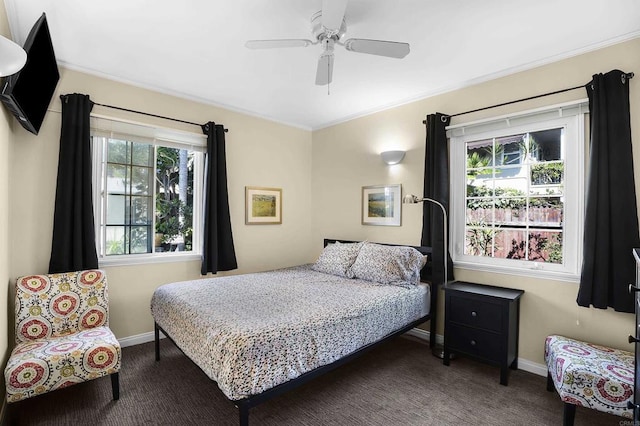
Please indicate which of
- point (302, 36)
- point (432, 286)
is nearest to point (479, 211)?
point (432, 286)

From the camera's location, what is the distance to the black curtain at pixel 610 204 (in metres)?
2.29

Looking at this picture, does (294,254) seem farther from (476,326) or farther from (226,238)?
(476,326)

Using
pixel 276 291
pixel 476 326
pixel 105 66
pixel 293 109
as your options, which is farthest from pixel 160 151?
pixel 476 326

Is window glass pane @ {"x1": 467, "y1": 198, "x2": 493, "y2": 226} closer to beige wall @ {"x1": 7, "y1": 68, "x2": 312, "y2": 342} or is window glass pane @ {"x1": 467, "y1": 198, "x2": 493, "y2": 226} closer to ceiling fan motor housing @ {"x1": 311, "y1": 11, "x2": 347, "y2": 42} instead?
ceiling fan motor housing @ {"x1": 311, "y1": 11, "x2": 347, "y2": 42}

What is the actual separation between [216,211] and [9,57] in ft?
8.02

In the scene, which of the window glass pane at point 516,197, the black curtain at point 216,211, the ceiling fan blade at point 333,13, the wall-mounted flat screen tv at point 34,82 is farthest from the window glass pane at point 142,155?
the window glass pane at point 516,197

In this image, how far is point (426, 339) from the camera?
3496 millimetres

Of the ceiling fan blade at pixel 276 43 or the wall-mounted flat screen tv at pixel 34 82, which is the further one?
the ceiling fan blade at pixel 276 43

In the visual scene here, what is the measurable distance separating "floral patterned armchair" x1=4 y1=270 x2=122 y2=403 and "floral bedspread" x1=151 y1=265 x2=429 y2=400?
45cm

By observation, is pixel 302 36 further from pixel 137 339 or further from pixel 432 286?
pixel 137 339

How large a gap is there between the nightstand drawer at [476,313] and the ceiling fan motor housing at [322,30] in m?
2.38

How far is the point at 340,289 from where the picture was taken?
2.88m

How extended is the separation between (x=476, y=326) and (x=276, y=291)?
1.75 meters

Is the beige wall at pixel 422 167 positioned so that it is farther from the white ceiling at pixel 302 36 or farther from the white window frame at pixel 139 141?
the white window frame at pixel 139 141
